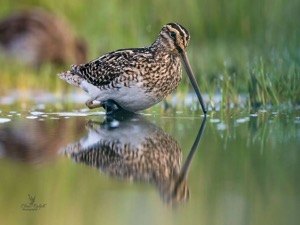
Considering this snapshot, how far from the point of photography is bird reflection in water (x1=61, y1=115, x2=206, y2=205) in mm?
5695

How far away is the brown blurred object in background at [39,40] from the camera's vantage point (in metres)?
12.9

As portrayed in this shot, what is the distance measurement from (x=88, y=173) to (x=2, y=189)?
0.63 metres

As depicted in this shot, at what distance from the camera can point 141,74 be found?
8414mm

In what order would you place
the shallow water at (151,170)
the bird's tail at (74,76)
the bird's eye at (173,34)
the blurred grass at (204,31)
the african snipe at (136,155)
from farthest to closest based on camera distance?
the blurred grass at (204,31) → the bird's tail at (74,76) → the bird's eye at (173,34) → the african snipe at (136,155) → the shallow water at (151,170)

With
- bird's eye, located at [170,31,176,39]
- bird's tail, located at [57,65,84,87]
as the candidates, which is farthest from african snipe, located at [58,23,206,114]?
bird's tail, located at [57,65,84,87]

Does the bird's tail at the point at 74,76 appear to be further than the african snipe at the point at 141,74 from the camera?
Yes

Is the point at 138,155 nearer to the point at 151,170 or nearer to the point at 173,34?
the point at 151,170

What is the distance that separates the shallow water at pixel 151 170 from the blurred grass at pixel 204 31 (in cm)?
203

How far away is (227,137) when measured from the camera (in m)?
7.29

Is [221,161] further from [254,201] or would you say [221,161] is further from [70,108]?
[70,108]

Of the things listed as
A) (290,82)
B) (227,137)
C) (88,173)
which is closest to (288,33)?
(290,82)

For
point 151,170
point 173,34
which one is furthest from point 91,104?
point 151,170

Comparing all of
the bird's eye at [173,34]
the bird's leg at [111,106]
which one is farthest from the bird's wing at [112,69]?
the bird's eye at [173,34]

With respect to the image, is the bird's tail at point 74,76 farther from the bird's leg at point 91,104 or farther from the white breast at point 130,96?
the white breast at point 130,96
